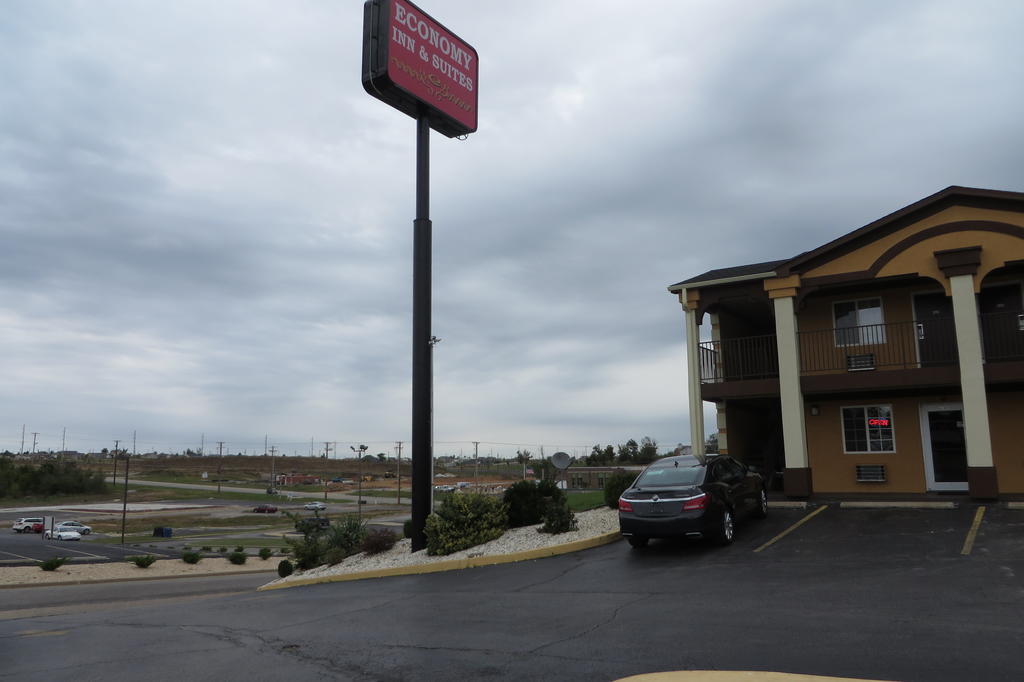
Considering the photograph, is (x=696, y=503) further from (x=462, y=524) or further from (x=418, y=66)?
(x=418, y=66)

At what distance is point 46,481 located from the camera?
102 m

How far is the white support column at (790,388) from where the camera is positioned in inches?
722

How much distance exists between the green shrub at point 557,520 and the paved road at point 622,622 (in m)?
1.90

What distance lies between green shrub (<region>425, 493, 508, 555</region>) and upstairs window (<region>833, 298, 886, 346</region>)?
1092 cm

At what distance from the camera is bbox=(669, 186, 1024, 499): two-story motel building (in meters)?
16.8

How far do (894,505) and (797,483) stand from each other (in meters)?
2.30

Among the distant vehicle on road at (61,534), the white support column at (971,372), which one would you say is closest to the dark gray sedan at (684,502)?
the white support column at (971,372)

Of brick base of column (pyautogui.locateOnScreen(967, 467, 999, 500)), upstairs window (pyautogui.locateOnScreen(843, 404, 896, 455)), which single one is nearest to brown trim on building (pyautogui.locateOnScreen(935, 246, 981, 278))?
upstairs window (pyautogui.locateOnScreen(843, 404, 896, 455))

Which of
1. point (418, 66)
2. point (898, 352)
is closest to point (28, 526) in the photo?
point (418, 66)

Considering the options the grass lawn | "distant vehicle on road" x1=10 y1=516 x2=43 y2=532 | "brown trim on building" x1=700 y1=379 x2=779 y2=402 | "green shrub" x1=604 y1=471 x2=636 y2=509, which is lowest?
"distant vehicle on road" x1=10 y1=516 x2=43 y2=532

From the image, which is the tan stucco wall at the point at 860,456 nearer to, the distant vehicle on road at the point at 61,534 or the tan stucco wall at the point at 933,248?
the tan stucco wall at the point at 933,248

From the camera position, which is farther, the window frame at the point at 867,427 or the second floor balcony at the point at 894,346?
the window frame at the point at 867,427

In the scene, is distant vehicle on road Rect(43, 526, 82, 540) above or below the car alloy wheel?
below

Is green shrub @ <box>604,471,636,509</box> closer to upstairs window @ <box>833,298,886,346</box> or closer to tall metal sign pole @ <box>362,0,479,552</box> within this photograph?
tall metal sign pole @ <box>362,0,479,552</box>
